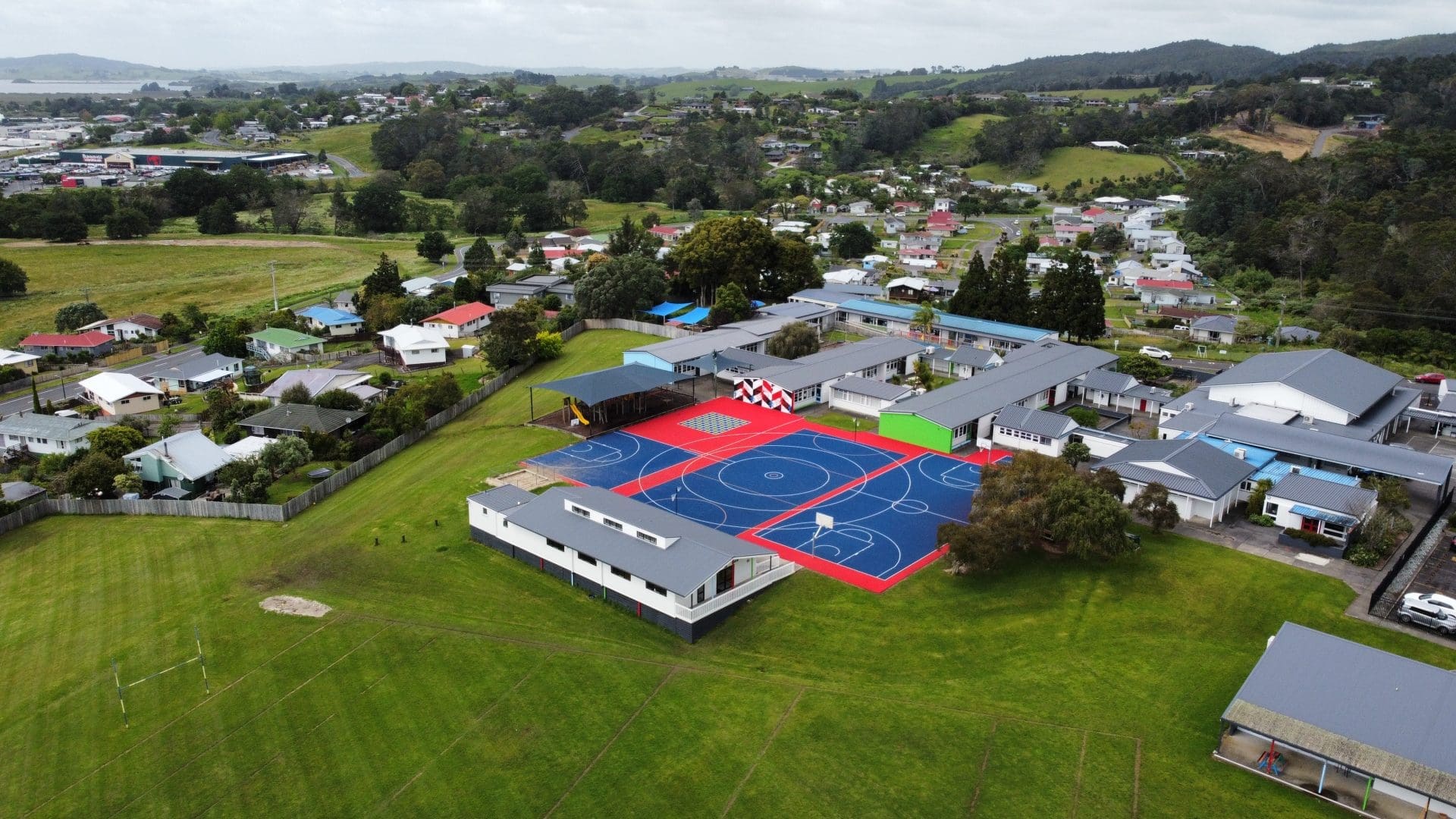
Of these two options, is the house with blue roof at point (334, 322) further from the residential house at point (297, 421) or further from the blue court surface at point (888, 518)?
the blue court surface at point (888, 518)

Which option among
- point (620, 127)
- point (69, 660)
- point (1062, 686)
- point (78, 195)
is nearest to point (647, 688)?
point (1062, 686)

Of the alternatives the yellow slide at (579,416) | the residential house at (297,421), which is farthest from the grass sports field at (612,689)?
the yellow slide at (579,416)

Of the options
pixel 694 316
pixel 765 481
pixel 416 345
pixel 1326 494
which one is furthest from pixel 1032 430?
pixel 416 345

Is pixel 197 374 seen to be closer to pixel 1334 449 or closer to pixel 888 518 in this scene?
pixel 888 518

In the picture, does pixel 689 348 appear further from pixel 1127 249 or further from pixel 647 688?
pixel 1127 249

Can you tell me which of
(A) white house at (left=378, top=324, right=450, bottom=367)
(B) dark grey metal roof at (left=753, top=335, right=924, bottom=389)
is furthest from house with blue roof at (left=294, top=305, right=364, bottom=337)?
(B) dark grey metal roof at (left=753, top=335, right=924, bottom=389)

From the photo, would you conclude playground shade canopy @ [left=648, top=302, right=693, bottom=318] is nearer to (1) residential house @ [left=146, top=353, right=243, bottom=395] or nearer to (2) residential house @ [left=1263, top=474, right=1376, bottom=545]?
(1) residential house @ [left=146, top=353, right=243, bottom=395]
